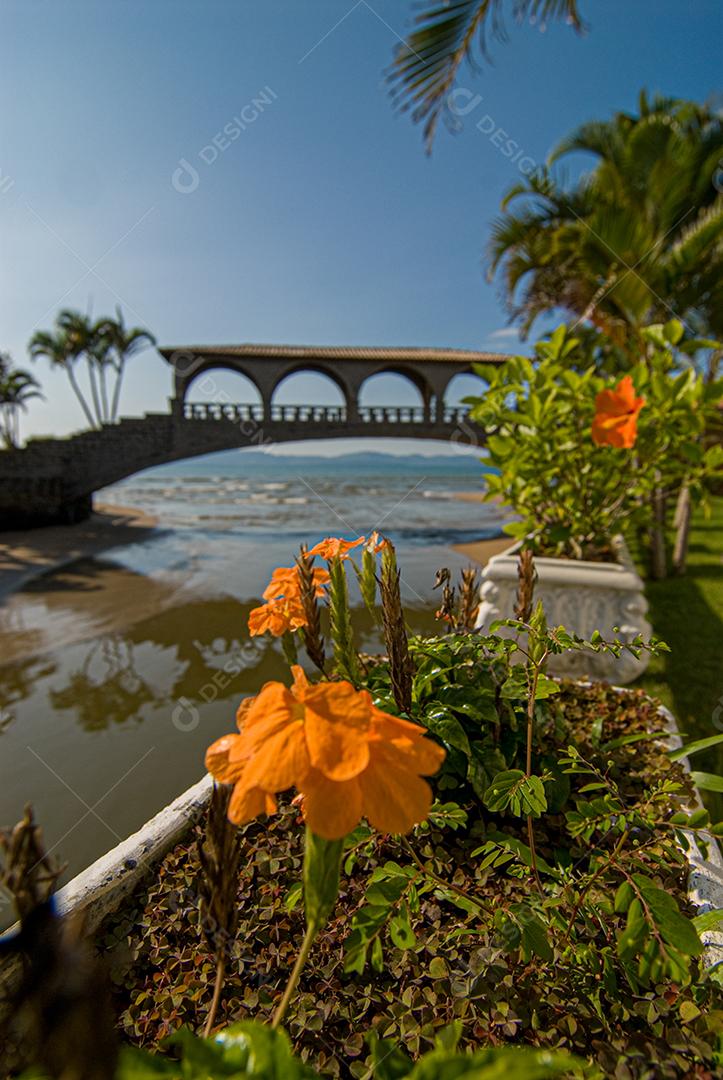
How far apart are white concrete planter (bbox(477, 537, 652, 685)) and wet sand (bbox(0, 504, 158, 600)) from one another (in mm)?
9428

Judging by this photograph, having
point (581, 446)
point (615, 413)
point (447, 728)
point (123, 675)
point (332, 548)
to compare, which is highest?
point (615, 413)

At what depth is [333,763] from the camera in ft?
2.19

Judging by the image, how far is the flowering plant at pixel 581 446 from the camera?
3.84 m

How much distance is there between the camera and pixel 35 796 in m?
3.60

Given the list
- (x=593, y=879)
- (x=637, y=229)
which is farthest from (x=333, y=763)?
(x=637, y=229)

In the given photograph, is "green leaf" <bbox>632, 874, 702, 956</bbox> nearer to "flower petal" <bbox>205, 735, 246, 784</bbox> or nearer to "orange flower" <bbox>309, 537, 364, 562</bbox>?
"flower petal" <bbox>205, 735, 246, 784</bbox>

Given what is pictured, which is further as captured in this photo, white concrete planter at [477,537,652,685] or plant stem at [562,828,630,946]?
white concrete planter at [477,537,652,685]

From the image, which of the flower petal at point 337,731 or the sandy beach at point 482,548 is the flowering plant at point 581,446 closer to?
the flower petal at point 337,731

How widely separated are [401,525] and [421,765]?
2044cm

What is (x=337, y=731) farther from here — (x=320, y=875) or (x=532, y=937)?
(x=532, y=937)

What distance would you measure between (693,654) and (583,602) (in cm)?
181

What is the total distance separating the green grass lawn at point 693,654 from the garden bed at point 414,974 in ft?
3.39

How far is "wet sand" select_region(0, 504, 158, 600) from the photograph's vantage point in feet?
37.2

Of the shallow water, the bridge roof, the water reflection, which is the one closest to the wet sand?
the shallow water
